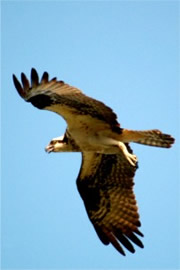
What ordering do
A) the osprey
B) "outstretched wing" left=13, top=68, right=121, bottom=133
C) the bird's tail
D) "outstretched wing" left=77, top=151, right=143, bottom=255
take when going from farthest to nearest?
"outstretched wing" left=77, top=151, right=143, bottom=255
the bird's tail
the osprey
"outstretched wing" left=13, top=68, right=121, bottom=133

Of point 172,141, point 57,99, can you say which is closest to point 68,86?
point 57,99

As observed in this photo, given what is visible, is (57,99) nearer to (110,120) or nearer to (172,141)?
(110,120)

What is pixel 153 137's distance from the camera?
34.0ft

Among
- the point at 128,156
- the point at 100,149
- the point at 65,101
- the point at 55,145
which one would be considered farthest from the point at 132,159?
the point at 65,101

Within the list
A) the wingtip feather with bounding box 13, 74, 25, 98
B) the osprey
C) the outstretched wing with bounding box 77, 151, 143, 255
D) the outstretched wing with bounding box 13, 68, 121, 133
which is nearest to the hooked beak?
the osprey

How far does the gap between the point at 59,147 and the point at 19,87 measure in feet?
3.75

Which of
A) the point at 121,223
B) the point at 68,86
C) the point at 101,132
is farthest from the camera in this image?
the point at 121,223

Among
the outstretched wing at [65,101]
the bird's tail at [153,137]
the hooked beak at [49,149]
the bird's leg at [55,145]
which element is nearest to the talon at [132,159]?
the bird's tail at [153,137]

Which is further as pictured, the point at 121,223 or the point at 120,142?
the point at 121,223

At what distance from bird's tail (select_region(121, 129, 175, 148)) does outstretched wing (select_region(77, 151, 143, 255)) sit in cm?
88

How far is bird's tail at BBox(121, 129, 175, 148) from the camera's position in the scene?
10336mm

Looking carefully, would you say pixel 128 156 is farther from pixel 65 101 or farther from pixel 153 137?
pixel 65 101

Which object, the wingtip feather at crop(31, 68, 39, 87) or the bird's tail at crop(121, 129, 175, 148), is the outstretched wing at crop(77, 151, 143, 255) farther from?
the wingtip feather at crop(31, 68, 39, 87)

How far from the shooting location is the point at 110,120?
33.8ft
